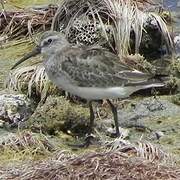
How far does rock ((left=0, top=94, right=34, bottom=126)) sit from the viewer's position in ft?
28.2

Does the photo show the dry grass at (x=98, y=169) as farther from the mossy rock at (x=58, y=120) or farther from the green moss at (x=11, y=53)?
the green moss at (x=11, y=53)

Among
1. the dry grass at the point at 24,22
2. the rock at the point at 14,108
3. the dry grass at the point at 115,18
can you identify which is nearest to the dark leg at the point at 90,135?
the rock at the point at 14,108

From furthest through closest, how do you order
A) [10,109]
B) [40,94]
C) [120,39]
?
[120,39]
[40,94]
[10,109]

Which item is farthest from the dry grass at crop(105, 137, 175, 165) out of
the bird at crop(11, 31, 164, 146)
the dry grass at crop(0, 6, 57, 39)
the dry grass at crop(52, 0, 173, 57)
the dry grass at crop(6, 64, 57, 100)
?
the dry grass at crop(0, 6, 57, 39)

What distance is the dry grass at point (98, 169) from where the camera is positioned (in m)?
6.24

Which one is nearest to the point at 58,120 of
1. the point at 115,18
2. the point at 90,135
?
the point at 90,135

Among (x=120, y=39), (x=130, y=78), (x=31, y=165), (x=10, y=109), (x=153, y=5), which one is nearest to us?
(x=31, y=165)

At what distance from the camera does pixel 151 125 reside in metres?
8.37

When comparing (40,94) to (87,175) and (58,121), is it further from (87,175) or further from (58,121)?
(87,175)

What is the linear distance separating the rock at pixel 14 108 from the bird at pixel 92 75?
0.82 m

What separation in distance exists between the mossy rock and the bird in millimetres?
306

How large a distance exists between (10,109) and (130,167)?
105 inches

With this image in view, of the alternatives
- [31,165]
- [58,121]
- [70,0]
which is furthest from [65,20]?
[31,165]

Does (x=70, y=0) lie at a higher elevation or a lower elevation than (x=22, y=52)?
higher
